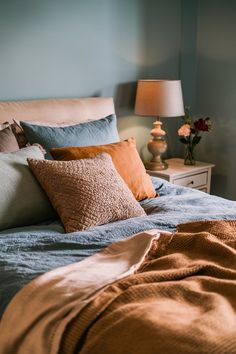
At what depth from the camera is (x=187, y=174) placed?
133 inches

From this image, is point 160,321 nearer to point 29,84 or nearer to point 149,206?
point 149,206

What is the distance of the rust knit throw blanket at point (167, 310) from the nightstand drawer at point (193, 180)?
180cm

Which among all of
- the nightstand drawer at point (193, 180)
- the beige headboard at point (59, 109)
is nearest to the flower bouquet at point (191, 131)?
the nightstand drawer at point (193, 180)

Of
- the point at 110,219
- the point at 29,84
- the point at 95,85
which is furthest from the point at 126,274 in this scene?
the point at 95,85

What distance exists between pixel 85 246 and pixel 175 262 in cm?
39

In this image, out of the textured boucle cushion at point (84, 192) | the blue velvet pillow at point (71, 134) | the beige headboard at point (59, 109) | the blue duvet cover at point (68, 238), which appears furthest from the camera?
the beige headboard at point (59, 109)

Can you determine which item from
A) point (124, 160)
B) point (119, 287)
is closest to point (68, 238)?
point (119, 287)

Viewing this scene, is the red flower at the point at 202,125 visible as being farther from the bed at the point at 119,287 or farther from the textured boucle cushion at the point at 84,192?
the bed at the point at 119,287

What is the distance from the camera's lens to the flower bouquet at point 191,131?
→ 11.3 ft

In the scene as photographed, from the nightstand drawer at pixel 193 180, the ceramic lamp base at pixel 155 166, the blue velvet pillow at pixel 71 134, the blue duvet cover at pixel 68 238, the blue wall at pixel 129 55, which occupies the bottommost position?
the nightstand drawer at pixel 193 180

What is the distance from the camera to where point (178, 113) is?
3277 millimetres

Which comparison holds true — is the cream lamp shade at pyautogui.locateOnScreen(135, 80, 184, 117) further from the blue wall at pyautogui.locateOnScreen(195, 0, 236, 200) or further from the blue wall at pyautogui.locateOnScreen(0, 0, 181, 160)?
the blue wall at pyautogui.locateOnScreen(195, 0, 236, 200)

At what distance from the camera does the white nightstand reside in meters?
3.26

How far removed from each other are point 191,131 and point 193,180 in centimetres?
40
